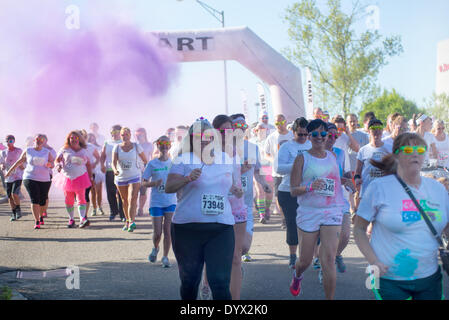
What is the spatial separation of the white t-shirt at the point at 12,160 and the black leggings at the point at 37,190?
50.7 inches

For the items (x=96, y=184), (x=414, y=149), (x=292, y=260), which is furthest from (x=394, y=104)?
(x=414, y=149)

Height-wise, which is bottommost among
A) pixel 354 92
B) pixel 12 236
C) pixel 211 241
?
pixel 12 236

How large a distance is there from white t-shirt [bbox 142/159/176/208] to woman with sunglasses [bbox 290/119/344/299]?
260 centimetres

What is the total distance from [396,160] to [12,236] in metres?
8.43

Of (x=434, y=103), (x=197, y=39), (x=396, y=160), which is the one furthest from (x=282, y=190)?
(x=434, y=103)

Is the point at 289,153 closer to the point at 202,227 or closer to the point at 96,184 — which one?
the point at 202,227

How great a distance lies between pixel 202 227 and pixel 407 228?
155 centimetres

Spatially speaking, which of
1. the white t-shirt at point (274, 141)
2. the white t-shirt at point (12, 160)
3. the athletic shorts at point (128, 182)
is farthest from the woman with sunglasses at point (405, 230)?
the white t-shirt at point (12, 160)

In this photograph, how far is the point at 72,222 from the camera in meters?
11.4

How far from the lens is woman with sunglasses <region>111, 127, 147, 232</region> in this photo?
10.4m

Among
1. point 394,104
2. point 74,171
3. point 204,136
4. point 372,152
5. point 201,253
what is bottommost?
point 201,253

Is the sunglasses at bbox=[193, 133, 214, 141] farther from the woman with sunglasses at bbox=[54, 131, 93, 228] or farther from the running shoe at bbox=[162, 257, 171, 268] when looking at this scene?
the woman with sunglasses at bbox=[54, 131, 93, 228]

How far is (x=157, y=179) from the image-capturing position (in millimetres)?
7801
